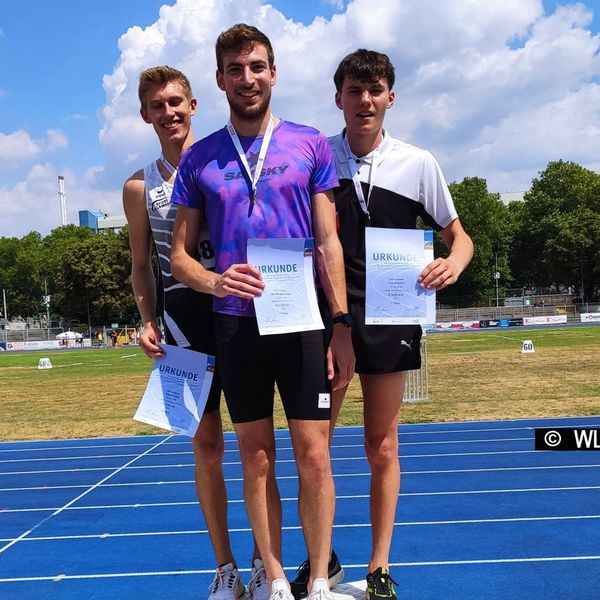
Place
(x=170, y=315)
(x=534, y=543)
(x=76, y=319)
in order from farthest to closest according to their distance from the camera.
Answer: (x=76, y=319) < (x=534, y=543) < (x=170, y=315)

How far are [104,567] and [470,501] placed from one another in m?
2.75

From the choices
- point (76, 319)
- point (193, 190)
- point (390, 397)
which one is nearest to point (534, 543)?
point (390, 397)

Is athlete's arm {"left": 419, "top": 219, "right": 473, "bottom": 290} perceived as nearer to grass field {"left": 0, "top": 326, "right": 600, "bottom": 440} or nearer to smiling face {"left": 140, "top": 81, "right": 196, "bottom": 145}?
smiling face {"left": 140, "top": 81, "right": 196, "bottom": 145}

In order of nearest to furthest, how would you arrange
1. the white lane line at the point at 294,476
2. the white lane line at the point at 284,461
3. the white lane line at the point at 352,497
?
the white lane line at the point at 352,497 < the white lane line at the point at 294,476 < the white lane line at the point at 284,461

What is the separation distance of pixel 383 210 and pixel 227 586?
1680 millimetres

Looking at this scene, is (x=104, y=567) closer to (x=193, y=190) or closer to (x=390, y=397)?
(x=390, y=397)

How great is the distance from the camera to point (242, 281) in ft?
7.74

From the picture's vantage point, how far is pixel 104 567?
401 centimetres

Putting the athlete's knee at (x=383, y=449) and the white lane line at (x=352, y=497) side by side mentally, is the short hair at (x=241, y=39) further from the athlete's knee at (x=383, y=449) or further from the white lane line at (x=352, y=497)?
the white lane line at (x=352, y=497)

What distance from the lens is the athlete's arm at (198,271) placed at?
→ 2.36 m

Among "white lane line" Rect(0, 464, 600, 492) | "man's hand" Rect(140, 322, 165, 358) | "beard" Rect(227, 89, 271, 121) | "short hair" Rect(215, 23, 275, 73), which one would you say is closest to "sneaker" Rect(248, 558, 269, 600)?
"man's hand" Rect(140, 322, 165, 358)

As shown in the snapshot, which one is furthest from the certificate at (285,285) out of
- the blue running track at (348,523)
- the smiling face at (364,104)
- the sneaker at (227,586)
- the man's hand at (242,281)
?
the blue running track at (348,523)

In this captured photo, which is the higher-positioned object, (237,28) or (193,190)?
(237,28)

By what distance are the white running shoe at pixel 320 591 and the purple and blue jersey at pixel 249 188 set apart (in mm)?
987
